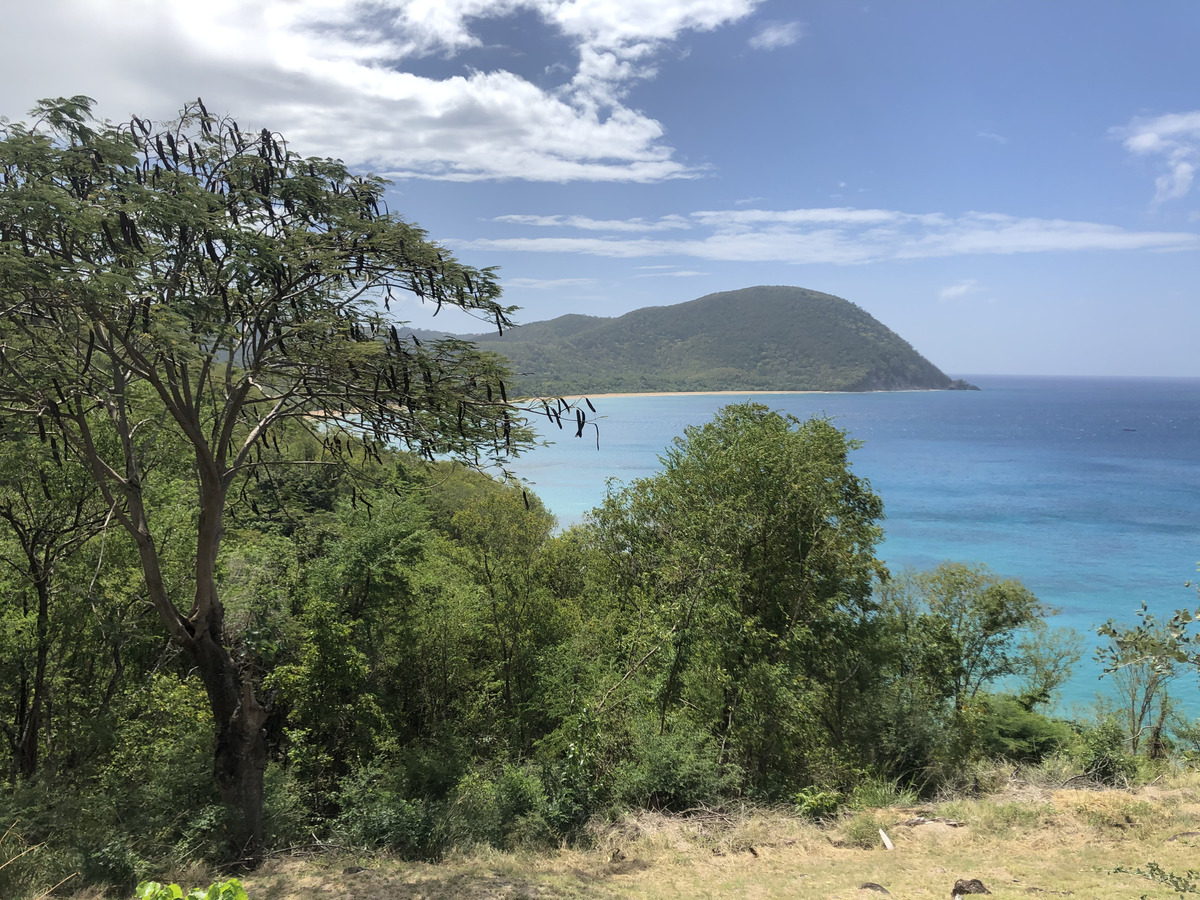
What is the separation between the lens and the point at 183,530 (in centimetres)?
1226

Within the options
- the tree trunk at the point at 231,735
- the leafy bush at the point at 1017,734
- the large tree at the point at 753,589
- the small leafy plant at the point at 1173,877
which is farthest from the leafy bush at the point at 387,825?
the leafy bush at the point at 1017,734

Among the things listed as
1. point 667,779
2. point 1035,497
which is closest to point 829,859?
point 667,779

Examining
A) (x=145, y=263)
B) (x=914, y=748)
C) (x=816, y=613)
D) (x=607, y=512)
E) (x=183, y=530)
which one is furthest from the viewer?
(x=607, y=512)

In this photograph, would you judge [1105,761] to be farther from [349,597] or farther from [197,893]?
[197,893]

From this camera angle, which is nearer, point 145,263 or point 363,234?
point 145,263

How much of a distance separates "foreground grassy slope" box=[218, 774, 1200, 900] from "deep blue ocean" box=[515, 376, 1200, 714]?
3495 millimetres

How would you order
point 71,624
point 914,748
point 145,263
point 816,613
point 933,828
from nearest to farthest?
1. point 145,263
2. point 933,828
3. point 71,624
4. point 816,613
5. point 914,748

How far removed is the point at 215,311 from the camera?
632 centimetres

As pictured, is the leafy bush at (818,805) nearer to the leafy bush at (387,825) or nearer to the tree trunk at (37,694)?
the leafy bush at (387,825)

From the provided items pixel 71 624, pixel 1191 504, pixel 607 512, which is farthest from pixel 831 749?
pixel 1191 504

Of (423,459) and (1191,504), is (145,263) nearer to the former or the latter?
(423,459)

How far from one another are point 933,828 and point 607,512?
1048 cm

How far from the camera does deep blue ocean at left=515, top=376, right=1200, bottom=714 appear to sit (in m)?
42.2

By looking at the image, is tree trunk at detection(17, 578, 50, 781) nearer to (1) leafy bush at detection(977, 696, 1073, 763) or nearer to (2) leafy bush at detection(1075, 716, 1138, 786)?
(2) leafy bush at detection(1075, 716, 1138, 786)
